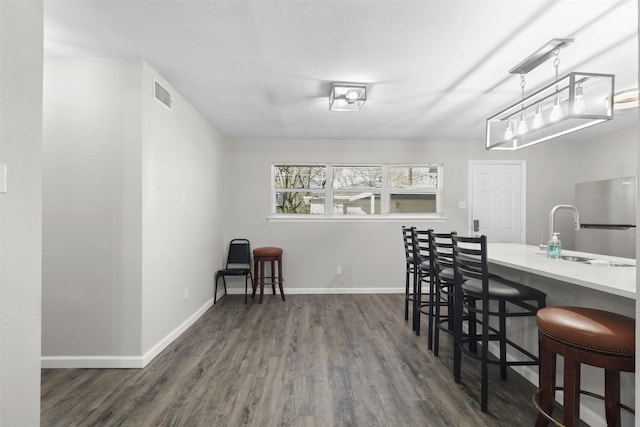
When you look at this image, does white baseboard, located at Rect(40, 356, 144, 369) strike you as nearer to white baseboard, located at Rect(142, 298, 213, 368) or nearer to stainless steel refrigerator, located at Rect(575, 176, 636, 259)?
white baseboard, located at Rect(142, 298, 213, 368)

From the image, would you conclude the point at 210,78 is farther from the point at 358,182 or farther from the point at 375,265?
the point at 375,265

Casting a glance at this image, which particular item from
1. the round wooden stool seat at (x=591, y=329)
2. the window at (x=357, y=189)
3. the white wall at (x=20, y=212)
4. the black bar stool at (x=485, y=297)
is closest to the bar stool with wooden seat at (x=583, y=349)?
the round wooden stool seat at (x=591, y=329)

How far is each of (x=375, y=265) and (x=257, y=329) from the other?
234cm

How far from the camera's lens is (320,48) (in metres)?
2.41

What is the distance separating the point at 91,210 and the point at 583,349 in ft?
10.5

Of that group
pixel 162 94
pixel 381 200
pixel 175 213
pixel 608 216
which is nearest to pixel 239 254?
pixel 175 213

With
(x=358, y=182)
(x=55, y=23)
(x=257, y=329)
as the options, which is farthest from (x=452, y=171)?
(x=55, y=23)

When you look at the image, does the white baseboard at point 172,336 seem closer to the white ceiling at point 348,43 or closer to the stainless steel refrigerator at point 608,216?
the white ceiling at point 348,43

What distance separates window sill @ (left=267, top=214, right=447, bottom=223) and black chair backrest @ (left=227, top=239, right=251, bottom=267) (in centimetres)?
57

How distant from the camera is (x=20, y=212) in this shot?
1.30 meters

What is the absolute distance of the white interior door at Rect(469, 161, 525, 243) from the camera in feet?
17.2

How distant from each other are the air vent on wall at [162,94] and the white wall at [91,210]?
25cm

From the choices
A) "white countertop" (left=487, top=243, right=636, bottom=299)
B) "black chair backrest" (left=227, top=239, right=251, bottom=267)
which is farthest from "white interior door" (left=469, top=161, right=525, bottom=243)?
"black chair backrest" (left=227, top=239, right=251, bottom=267)

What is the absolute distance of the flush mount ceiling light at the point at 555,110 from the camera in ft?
6.93
